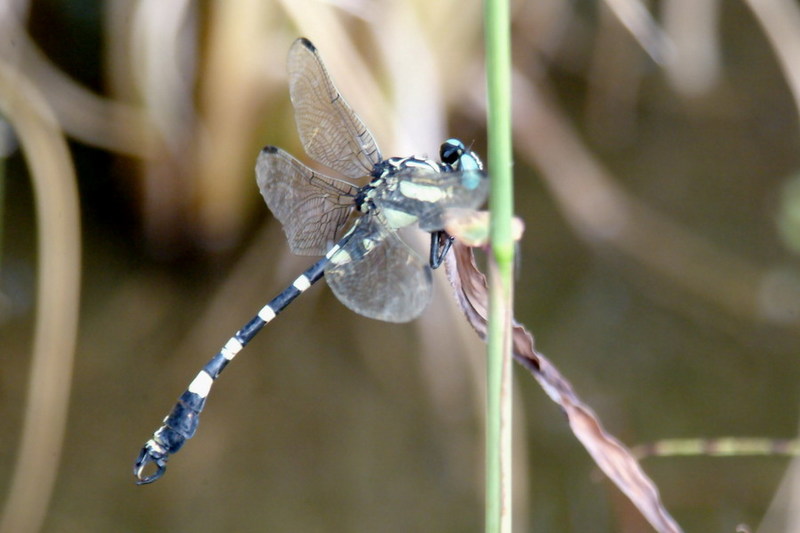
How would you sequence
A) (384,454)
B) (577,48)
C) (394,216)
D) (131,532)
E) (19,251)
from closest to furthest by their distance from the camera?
(394,216)
(131,532)
(384,454)
(19,251)
(577,48)

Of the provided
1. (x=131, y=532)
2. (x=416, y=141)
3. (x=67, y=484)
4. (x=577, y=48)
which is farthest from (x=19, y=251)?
(x=577, y=48)

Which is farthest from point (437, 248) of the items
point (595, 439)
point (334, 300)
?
point (334, 300)

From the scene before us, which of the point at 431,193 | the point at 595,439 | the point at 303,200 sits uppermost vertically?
the point at 303,200

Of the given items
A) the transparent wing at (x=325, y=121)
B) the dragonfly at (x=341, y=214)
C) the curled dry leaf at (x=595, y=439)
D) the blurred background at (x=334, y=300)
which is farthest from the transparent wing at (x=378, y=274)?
the blurred background at (x=334, y=300)

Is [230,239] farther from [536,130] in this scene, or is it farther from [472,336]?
[536,130]

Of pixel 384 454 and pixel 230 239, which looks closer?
pixel 384 454

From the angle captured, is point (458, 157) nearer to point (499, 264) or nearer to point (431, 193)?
point (431, 193)

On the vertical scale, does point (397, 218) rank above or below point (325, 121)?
below
